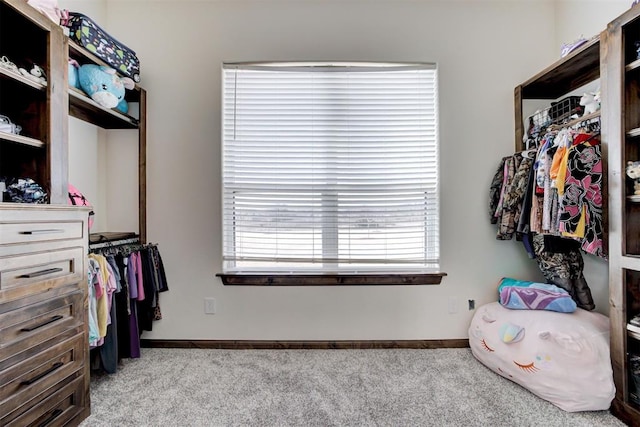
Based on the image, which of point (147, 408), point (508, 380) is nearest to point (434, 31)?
point (508, 380)

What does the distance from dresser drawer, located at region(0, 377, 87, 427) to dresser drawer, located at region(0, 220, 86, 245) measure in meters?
0.67

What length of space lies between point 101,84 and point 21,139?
0.67 meters

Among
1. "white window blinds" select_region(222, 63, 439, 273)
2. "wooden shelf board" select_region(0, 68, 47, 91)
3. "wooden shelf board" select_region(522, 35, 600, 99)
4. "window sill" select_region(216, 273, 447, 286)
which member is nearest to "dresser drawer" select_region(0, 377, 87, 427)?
"window sill" select_region(216, 273, 447, 286)

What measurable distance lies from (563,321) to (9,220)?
2.77m

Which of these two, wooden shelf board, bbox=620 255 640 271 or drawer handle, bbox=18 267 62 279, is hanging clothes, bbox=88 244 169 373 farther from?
wooden shelf board, bbox=620 255 640 271

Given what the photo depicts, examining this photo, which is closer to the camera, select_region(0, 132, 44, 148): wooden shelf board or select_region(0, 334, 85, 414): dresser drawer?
select_region(0, 334, 85, 414): dresser drawer

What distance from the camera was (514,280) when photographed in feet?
7.30

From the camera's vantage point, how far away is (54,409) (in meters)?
1.36

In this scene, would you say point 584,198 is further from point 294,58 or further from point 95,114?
point 95,114

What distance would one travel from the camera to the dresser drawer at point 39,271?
46.6 inches

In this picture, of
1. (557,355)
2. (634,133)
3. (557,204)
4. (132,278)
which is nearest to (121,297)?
(132,278)

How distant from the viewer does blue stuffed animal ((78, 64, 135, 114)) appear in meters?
1.81

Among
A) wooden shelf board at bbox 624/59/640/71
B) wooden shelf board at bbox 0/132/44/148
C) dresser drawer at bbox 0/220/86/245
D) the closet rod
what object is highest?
wooden shelf board at bbox 624/59/640/71

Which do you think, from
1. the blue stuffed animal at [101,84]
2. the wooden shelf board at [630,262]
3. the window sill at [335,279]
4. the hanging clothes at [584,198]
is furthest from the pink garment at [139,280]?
the wooden shelf board at [630,262]
